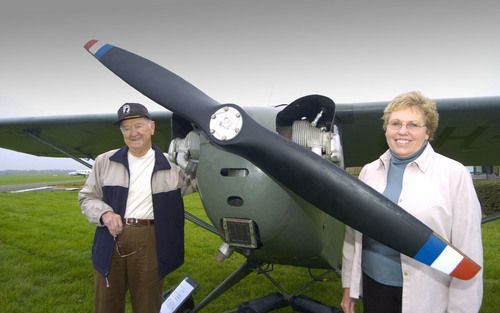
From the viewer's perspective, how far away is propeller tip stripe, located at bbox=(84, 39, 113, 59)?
2.67 meters

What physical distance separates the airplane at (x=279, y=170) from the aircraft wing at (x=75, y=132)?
1970mm

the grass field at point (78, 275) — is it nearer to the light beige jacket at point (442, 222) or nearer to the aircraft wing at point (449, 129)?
the aircraft wing at point (449, 129)

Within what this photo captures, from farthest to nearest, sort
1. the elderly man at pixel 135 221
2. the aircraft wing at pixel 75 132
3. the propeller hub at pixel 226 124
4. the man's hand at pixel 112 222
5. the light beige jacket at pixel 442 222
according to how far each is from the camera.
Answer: the aircraft wing at pixel 75 132
the elderly man at pixel 135 221
the man's hand at pixel 112 222
the propeller hub at pixel 226 124
the light beige jacket at pixel 442 222

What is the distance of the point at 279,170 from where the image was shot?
1.82m

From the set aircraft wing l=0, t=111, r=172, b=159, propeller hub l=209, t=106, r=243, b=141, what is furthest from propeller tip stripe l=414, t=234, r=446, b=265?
aircraft wing l=0, t=111, r=172, b=159

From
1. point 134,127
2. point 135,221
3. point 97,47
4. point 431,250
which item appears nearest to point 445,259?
point 431,250

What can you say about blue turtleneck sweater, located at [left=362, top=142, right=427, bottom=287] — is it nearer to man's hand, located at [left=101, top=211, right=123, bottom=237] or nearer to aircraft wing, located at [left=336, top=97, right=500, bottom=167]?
aircraft wing, located at [left=336, top=97, right=500, bottom=167]

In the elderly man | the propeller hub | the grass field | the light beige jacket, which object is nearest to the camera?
the light beige jacket

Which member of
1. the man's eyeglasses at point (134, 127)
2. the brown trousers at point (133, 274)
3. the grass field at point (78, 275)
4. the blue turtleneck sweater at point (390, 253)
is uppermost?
the man's eyeglasses at point (134, 127)

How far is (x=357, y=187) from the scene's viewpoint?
1701mm

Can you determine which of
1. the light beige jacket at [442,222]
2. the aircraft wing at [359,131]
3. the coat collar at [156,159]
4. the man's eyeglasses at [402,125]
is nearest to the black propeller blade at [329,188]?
the light beige jacket at [442,222]

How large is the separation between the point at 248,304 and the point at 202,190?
6.11 feet

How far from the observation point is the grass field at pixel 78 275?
473 cm

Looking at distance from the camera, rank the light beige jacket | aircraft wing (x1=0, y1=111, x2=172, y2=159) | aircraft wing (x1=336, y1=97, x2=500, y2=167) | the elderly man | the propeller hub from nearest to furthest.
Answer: the light beige jacket < the propeller hub < the elderly man < aircraft wing (x1=336, y1=97, x2=500, y2=167) < aircraft wing (x1=0, y1=111, x2=172, y2=159)
